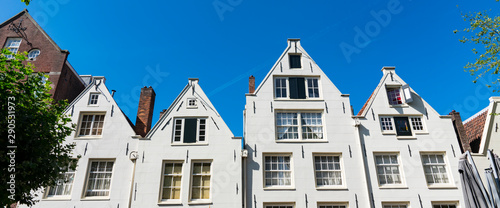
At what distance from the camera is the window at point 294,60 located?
796 inches

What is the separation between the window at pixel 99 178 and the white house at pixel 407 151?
14.4 m

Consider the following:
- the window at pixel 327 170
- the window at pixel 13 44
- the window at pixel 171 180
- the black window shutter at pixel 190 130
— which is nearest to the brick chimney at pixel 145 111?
the black window shutter at pixel 190 130

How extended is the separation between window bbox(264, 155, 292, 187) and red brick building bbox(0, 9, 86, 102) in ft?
47.2

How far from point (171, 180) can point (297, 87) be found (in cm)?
952

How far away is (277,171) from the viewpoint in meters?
17.0

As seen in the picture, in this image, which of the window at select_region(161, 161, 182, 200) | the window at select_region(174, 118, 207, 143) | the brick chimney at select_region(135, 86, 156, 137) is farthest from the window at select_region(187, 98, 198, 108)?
the window at select_region(161, 161, 182, 200)

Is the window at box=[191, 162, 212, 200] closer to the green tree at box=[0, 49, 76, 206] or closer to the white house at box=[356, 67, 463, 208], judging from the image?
the green tree at box=[0, 49, 76, 206]

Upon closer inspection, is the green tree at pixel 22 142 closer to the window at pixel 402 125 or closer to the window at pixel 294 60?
the window at pixel 294 60

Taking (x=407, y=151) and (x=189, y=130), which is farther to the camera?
(x=189, y=130)

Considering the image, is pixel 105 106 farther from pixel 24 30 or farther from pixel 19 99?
pixel 24 30

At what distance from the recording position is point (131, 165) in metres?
16.7

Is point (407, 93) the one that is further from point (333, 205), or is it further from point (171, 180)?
point (171, 180)

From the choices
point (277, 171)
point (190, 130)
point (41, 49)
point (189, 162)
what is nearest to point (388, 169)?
point (277, 171)

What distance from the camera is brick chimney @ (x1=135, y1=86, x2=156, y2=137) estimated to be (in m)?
18.8
